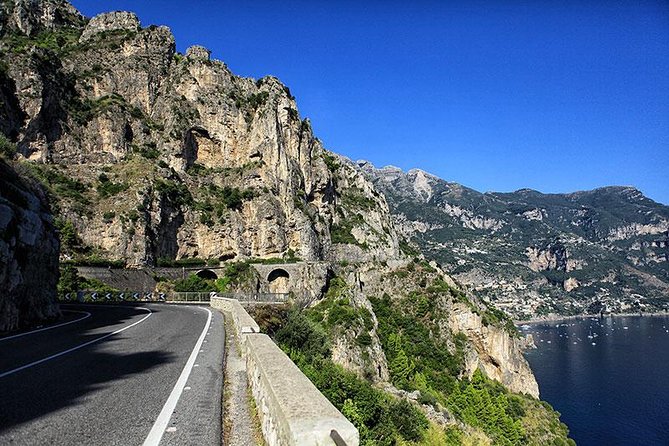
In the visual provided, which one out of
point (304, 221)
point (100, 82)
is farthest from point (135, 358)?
point (100, 82)

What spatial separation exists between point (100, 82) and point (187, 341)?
2800 inches

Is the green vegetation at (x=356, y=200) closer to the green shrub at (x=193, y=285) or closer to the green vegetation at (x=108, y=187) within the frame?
the green shrub at (x=193, y=285)

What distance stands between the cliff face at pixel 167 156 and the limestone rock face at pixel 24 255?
29.3m

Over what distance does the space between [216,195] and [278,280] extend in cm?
1860

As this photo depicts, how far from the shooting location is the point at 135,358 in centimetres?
909

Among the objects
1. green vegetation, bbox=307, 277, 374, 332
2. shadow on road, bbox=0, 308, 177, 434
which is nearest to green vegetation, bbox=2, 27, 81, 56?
green vegetation, bbox=307, 277, 374, 332

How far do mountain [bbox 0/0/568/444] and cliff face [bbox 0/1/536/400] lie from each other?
228mm

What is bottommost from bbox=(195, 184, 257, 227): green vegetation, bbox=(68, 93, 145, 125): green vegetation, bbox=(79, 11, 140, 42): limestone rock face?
bbox=(195, 184, 257, 227): green vegetation

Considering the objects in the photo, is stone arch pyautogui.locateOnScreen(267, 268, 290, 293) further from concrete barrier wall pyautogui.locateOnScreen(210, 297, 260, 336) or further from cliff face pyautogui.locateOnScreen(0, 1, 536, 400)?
concrete barrier wall pyautogui.locateOnScreen(210, 297, 260, 336)

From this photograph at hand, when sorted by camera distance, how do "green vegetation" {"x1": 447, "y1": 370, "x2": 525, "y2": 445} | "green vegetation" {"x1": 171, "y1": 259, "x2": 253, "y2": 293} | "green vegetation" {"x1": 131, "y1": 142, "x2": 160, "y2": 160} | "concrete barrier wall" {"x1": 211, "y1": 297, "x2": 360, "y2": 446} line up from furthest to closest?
"green vegetation" {"x1": 131, "y1": 142, "x2": 160, "y2": 160}
"green vegetation" {"x1": 171, "y1": 259, "x2": 253, "y2": 293}
"green vegetation" {"x1": 447, "y1": 370, "x2": 525, "y2": 445}
"concrete barrier wall" {"x1": 211, "y1": 297, "x2": 360, "y2": 446}

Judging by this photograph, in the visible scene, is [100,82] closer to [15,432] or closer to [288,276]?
[288,276]

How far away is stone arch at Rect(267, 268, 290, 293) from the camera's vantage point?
58.1m

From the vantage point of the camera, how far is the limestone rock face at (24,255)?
1380cm

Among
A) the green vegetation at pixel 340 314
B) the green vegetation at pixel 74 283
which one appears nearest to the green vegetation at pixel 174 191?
the green vegetation at pixel 74 283
